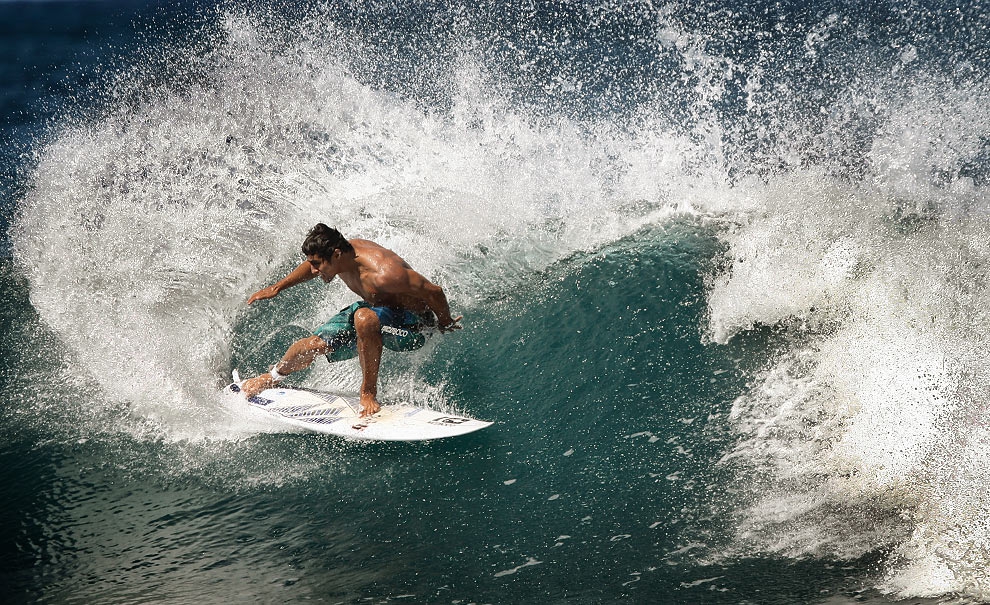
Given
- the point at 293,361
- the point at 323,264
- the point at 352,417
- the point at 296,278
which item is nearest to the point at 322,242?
the point at 323,264

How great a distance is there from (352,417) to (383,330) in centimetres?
71

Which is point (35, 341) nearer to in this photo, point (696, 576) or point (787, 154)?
point (696, 576)

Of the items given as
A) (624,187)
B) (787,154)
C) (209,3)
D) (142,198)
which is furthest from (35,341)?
(209,3)

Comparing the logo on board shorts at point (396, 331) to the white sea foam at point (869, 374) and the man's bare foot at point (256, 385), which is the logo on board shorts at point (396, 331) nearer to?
the man's bare foot at point (256, 385)

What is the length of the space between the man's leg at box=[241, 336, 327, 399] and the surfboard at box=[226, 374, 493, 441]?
0.19ft

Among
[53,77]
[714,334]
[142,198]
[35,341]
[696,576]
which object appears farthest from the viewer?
[53,77]

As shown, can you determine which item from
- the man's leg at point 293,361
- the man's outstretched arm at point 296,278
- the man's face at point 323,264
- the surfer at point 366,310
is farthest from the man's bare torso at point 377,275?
the man's leg at point 293,361

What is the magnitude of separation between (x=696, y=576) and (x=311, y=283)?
4.66 meters

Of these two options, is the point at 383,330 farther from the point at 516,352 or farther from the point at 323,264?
the point at 516,352

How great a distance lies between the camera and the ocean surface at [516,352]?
14.2ft

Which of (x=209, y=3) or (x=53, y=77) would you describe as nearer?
(x=53, y=77)

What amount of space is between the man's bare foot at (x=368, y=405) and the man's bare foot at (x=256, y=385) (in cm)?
91

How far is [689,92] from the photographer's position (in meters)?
13.0

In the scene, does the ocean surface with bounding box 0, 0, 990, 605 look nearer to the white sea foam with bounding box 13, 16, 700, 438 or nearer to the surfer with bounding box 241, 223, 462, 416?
the white sea foam with bounding box 13, 16, 700, 438
